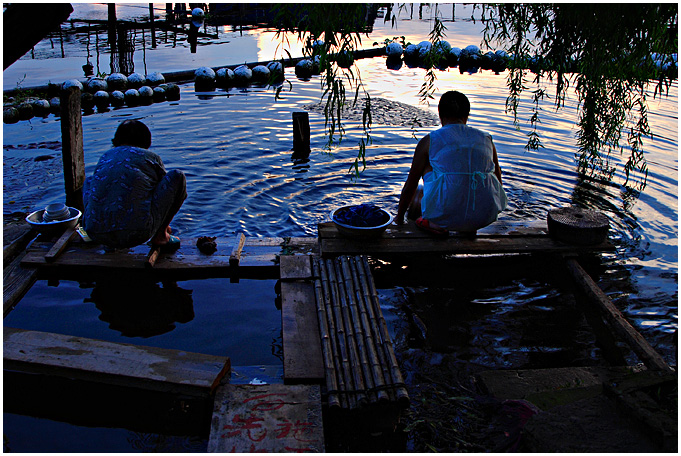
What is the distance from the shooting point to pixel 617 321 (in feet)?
13.5

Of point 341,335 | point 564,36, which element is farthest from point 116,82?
point 341,335

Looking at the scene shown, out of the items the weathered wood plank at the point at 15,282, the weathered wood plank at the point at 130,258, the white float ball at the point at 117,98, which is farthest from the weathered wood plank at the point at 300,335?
the white float ball at the point at 117,98

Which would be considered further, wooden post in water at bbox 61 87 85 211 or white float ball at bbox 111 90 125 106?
white float ball at bbox 111 90 125 106

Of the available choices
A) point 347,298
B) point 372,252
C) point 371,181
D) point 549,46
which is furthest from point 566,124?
point 347,298

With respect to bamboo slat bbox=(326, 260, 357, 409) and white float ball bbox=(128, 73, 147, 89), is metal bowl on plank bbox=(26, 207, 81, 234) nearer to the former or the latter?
bamboo slat bbox=(326, 260, 357, 409)

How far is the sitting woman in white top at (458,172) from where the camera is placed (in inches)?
190

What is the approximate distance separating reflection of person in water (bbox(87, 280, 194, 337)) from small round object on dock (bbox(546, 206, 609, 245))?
12.6 ft

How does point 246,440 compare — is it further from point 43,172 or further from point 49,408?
point 43,172

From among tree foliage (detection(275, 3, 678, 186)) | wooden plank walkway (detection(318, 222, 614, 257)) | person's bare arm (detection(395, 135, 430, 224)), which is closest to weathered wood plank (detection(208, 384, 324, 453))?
tree foliage (detection(275, 3, 678, 186))

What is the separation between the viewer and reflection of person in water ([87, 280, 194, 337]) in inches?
176

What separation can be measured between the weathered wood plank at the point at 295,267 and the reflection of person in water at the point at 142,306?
96 centimetres

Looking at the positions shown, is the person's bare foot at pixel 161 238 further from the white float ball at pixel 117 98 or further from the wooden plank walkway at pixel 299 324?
the white float ball at pixel 117 98

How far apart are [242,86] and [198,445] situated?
14.9m

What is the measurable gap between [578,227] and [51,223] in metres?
5.64
